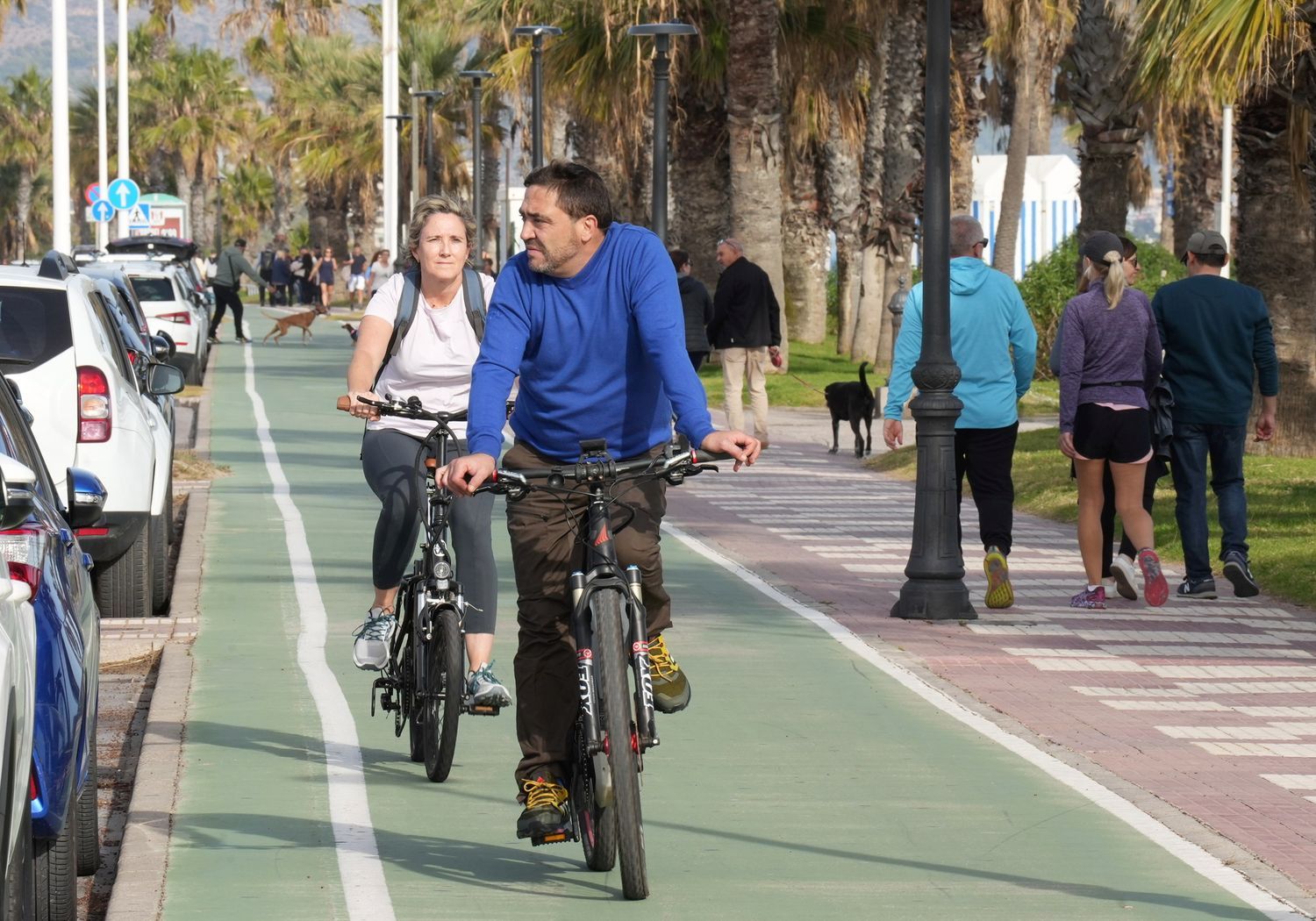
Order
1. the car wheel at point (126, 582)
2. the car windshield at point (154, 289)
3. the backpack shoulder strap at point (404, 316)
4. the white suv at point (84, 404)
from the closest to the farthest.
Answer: the backpack shoulder strap at point (404, 316)
the white suv at point (84, 404)
the car wheel at point (126, 582)
the car windshield at point (154, 289)

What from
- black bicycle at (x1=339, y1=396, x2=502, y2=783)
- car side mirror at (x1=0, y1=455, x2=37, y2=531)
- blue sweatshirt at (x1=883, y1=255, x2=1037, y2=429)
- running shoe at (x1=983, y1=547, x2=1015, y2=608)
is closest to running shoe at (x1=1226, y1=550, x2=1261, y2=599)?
running shoe at (x1=983, y1=547, x2=1015, y2=608)

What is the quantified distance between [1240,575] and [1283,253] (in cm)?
794

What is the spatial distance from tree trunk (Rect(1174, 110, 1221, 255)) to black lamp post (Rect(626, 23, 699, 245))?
15.3m

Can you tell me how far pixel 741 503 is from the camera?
17.0 meters

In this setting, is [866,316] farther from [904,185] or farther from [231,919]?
[231,919]

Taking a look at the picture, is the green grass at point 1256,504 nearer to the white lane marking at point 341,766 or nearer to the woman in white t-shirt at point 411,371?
the white lane marking at point 341,766

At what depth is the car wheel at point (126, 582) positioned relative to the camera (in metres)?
10.8

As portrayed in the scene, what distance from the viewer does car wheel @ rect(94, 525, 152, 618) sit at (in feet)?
35.5

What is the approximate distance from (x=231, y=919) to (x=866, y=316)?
30.1m

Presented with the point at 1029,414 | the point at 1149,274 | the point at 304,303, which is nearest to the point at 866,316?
the point at 1149,274

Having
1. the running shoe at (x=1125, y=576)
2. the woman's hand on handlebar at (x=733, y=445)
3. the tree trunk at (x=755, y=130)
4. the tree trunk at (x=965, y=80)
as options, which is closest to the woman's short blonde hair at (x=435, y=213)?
the woman's hand on handlebar at (x=733, y=445)

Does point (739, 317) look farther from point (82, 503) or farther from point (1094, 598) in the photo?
point (82, 503)

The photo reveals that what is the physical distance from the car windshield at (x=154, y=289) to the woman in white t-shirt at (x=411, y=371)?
22121mm

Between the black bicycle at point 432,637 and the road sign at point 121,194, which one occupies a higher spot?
the road sign at point 121,194
